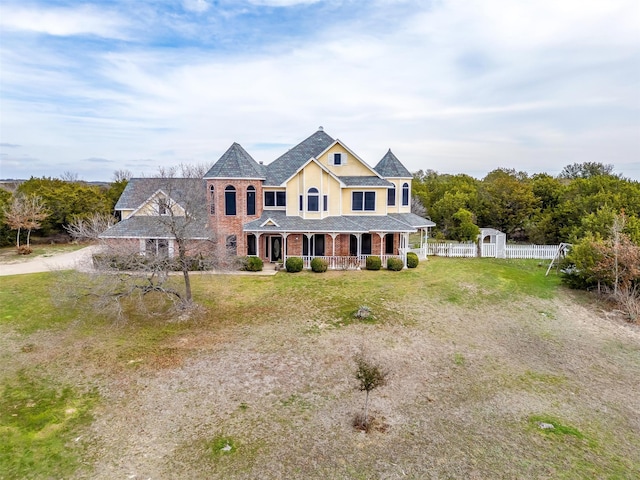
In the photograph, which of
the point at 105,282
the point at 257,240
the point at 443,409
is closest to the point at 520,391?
the point at 443,409

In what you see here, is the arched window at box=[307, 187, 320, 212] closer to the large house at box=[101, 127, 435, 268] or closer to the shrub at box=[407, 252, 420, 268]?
the large house at box=[101, 127, 435, 268]

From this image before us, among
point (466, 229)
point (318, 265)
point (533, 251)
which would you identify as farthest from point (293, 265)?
point (533, 251)

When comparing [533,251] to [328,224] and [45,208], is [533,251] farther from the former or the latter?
[45,208]

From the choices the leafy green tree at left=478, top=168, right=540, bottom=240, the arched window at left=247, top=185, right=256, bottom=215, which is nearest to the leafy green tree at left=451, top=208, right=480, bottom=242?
the leafy green tree at left=478, top=168, right=540, bottom=240

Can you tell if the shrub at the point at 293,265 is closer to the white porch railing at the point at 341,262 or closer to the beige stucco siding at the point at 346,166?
the white porch railing at the point at 341,262

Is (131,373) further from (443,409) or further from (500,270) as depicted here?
(500,270)

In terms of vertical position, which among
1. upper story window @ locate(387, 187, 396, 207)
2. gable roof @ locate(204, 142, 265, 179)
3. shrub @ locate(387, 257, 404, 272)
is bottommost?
shrub @ locate(387, 257, 404, 272)
